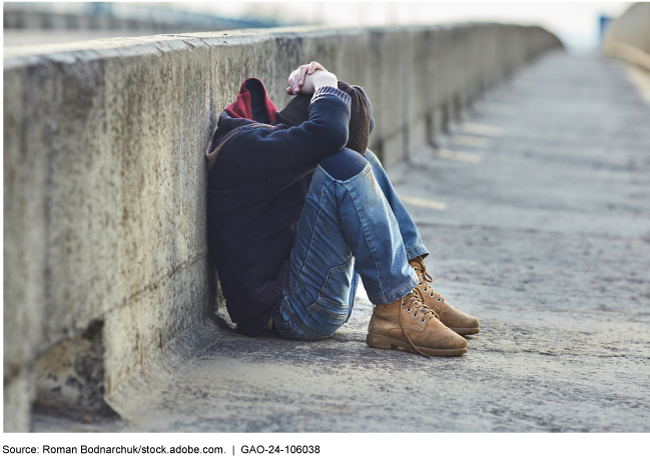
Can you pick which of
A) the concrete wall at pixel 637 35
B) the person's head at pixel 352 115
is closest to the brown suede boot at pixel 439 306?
the person's head at pixel 352 115

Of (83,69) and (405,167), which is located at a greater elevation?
(83,69)

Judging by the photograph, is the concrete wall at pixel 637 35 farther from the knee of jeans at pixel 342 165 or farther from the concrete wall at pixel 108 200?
the concrete wall at pixel 108 200

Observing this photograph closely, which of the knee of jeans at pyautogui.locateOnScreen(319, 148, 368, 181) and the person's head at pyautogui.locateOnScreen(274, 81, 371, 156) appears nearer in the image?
the knee of jeans at pyautogui.locateOnScreen(319, 148, 368, 181)

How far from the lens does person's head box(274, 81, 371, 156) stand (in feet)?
9.76

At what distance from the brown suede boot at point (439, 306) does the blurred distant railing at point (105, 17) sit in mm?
25946

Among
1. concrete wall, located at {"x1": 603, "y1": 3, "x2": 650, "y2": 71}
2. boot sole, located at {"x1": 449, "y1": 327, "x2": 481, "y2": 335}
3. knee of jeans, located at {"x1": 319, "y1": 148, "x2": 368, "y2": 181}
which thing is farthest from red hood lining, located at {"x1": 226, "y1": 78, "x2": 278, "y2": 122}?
concrete wall, located at {"x1": 603, "y1": 3, "x2": 650, "y2": 71}

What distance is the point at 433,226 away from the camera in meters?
5.51

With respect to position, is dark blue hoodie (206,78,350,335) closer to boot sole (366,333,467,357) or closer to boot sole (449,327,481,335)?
boot sole (366,333,467,357)

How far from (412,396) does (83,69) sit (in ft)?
4.45

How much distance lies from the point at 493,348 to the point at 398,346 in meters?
0.43

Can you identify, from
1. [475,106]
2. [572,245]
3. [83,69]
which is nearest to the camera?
[83,69]

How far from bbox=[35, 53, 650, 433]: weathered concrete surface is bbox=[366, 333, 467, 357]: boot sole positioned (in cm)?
3

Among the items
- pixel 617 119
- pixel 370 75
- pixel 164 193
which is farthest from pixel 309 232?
pixel 617 119

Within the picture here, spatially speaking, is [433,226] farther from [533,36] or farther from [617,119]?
[533,36]
